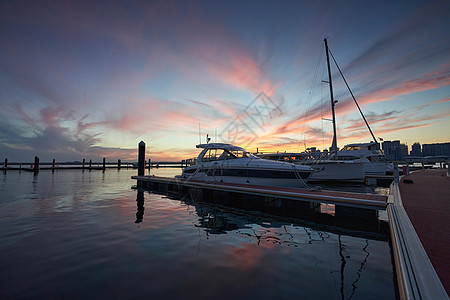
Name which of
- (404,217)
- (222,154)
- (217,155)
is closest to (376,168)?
(222,154)

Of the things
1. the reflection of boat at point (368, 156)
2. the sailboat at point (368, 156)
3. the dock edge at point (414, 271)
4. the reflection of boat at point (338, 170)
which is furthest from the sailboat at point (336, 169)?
the dock edge at point (414, 271)

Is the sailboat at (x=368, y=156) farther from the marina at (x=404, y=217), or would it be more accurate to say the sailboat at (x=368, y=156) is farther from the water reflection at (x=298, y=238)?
the water reflection at (x=298, y=238)

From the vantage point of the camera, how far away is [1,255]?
528 cm

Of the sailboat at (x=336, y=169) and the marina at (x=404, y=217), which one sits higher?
the sailboat at (x=336, y=169)

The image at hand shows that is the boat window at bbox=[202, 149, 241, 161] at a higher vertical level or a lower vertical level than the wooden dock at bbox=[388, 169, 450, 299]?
higher

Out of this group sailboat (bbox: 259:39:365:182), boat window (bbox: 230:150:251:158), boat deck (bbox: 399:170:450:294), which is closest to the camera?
boat deck (bbox: 399:170:450:294)

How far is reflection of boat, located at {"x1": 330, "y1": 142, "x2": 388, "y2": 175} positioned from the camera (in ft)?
85.9

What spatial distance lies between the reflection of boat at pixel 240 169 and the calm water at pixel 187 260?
477 centimetres

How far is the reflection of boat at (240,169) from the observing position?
13.3 metres

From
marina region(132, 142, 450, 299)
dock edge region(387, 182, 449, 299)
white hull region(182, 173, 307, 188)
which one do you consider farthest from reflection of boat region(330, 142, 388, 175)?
dock edge region(387, 182, 449, 299)

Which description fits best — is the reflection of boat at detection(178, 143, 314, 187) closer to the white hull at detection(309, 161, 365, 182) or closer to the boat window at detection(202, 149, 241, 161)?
the boat window at detection(202, 149, 241, 161)

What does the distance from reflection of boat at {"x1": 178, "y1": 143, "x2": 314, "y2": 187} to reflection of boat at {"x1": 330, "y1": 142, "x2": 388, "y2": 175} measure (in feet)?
55.9

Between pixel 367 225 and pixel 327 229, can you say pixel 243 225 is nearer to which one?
pixel 327 229

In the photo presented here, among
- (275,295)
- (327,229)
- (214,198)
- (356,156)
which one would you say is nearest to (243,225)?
(327,229)
